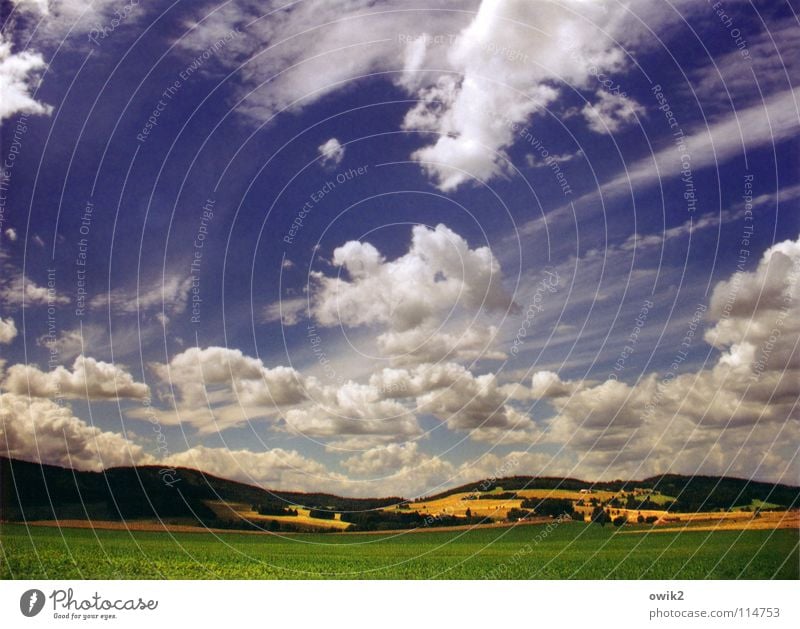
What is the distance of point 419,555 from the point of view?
55.5 ft

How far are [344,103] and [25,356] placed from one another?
9065mm

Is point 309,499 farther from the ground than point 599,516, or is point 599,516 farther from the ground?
point 309,499

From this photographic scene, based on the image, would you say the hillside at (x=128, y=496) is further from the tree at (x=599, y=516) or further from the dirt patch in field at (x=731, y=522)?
the dirt patch in field at (x=731, y=522)

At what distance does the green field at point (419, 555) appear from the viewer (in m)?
16.2

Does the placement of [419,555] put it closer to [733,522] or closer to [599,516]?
[599,516]

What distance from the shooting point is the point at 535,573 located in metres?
16.8
